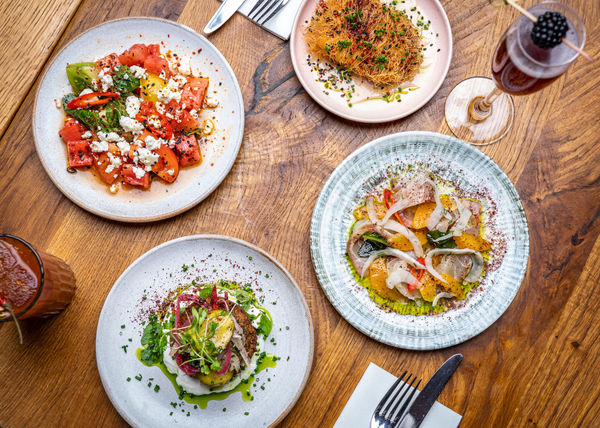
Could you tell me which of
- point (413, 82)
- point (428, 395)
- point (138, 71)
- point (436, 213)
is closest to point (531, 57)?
point (413, 82)

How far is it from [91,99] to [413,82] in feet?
6.06

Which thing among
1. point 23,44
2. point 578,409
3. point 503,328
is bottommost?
point 578,409

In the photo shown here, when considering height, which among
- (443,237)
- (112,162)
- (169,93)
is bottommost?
(443,237)

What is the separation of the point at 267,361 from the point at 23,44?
2306 mm

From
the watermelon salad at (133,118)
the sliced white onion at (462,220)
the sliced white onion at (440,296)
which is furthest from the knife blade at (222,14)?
the sliced white onion at (440,296)

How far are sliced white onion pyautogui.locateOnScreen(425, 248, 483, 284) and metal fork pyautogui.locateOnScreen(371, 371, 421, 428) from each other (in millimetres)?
589

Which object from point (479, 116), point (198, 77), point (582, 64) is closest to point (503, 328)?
point (479, 116)

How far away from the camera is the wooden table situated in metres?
2.49

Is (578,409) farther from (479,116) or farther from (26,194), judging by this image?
(26,194)

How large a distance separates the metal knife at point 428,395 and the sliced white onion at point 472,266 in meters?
0.45

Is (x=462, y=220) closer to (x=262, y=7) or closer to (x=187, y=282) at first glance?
(x=187, y=282)

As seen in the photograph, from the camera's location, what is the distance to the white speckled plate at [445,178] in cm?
241

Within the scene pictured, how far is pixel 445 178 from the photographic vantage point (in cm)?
252

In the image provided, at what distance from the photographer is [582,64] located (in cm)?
256
